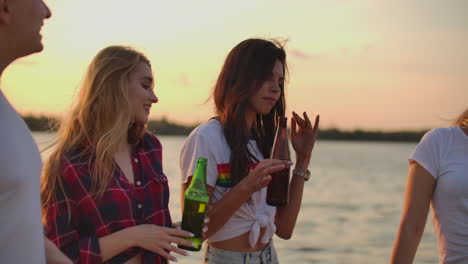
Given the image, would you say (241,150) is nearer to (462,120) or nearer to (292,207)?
(292,207)

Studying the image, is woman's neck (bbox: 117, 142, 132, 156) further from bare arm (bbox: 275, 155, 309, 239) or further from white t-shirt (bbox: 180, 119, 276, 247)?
bare arm (bbox: 275, 155, 309, 239)

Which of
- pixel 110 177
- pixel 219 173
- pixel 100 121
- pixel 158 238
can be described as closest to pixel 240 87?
pixel 219 173

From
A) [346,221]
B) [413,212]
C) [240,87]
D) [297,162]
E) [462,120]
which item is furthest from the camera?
[346,221]

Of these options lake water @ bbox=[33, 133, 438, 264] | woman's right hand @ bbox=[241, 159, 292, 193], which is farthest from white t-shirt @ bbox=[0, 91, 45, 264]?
lake water @ bbox=[33, 133, 438, 264]

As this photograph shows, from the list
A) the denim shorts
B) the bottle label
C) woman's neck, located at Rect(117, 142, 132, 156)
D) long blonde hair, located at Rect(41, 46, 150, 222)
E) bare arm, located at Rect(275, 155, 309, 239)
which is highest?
long blonde hair, located at Rect(41, 46, 150, 222)

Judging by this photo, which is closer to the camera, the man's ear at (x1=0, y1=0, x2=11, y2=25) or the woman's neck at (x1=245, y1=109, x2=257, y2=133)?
the man's ear at (x1=0, y1=0, x2=11, y2=25)

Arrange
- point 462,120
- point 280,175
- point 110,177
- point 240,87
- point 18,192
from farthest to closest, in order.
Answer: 1. point 280,175
2. point 240,87
3. point 462,120
4. point 110,177
5. point 18,192

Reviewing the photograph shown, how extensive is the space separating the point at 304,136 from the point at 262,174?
2.07ft

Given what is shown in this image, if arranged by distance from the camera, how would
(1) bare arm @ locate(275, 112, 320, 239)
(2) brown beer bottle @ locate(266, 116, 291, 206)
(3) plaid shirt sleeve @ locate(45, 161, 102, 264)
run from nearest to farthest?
(3) plaid shirt sleeve @ locate(45, 161, 102, 264) < (2) brown beer bottle @ locate(266, 116, 291, 206) < (1) bare arm @ locate(275, 112, 320, 239)

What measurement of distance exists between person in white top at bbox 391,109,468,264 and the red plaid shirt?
122cm

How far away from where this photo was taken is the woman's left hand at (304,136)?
352cm

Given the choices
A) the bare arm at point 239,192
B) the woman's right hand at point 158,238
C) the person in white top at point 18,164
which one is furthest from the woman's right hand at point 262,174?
the person in white top at point 18,164

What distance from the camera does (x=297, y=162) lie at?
3.58 m

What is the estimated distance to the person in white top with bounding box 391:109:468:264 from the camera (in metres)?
3.01
